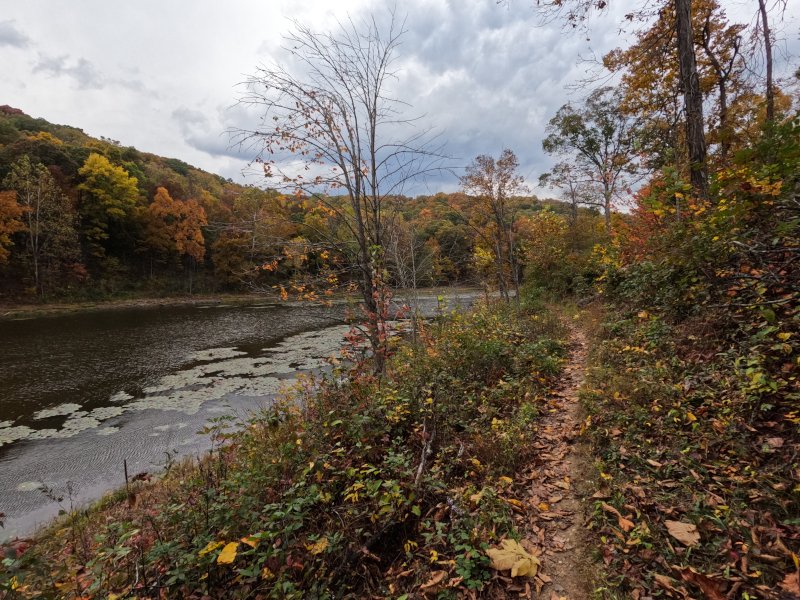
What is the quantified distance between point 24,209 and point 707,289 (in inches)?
1712

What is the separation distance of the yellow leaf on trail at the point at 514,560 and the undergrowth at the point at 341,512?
0.13 m

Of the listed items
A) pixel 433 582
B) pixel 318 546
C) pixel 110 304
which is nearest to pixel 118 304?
pixel 110 304

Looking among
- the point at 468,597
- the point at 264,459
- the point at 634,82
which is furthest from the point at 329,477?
the point at 634,82

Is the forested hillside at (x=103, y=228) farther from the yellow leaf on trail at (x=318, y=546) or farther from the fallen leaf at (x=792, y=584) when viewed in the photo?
the fallen leaf at (x=792, y=584)

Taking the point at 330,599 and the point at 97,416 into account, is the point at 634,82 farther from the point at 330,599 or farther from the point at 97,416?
the point at 97,416

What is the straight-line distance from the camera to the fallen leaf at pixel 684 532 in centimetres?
229

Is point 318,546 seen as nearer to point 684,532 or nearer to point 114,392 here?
point 684,532

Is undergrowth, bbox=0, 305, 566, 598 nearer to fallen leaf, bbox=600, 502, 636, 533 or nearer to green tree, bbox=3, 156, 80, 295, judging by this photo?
fallen leaf, bbox=600, 502, 636, 533

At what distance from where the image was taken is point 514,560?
101 inches

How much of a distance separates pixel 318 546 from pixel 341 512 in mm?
419

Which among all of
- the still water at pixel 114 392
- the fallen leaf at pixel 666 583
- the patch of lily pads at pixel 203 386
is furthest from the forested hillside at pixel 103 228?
the fallen leaf at pixel 666 583

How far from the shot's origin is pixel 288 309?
31359 mm

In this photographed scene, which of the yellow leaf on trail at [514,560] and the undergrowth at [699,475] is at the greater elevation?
the undergrowth at [699,475]

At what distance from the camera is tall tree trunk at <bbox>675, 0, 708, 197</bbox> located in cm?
614
